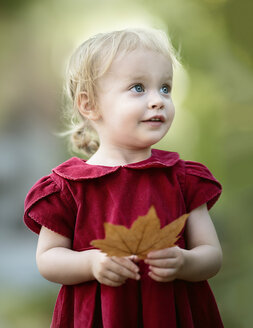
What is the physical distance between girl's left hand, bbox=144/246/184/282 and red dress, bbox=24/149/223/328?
0.25 ft

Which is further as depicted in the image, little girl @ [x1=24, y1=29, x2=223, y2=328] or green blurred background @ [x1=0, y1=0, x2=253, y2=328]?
green blurred background @ [x1=0, y1=0, x2=253, y2=328]

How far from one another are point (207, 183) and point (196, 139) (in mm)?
1245

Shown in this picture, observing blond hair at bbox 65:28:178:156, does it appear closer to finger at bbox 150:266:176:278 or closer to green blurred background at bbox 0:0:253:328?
finger at bbox 150:266:176:278

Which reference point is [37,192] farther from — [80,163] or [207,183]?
[207,183]

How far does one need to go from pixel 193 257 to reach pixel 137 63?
45 centimetres

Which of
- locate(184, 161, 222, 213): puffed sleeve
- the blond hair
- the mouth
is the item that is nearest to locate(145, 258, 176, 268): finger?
locate(184, 161, 222, 213): puffed sleeve

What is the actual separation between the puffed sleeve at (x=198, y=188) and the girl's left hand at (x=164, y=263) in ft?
0.64

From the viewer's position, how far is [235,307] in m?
1.90

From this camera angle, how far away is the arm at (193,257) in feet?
2.81

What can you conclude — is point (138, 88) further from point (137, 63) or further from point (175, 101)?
point (175, 101)

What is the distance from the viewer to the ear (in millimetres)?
1090

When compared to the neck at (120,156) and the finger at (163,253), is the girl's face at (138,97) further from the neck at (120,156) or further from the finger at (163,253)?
the finger at (163,253)

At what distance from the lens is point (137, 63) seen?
99 cm

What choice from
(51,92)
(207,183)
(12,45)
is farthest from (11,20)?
(207,183)
